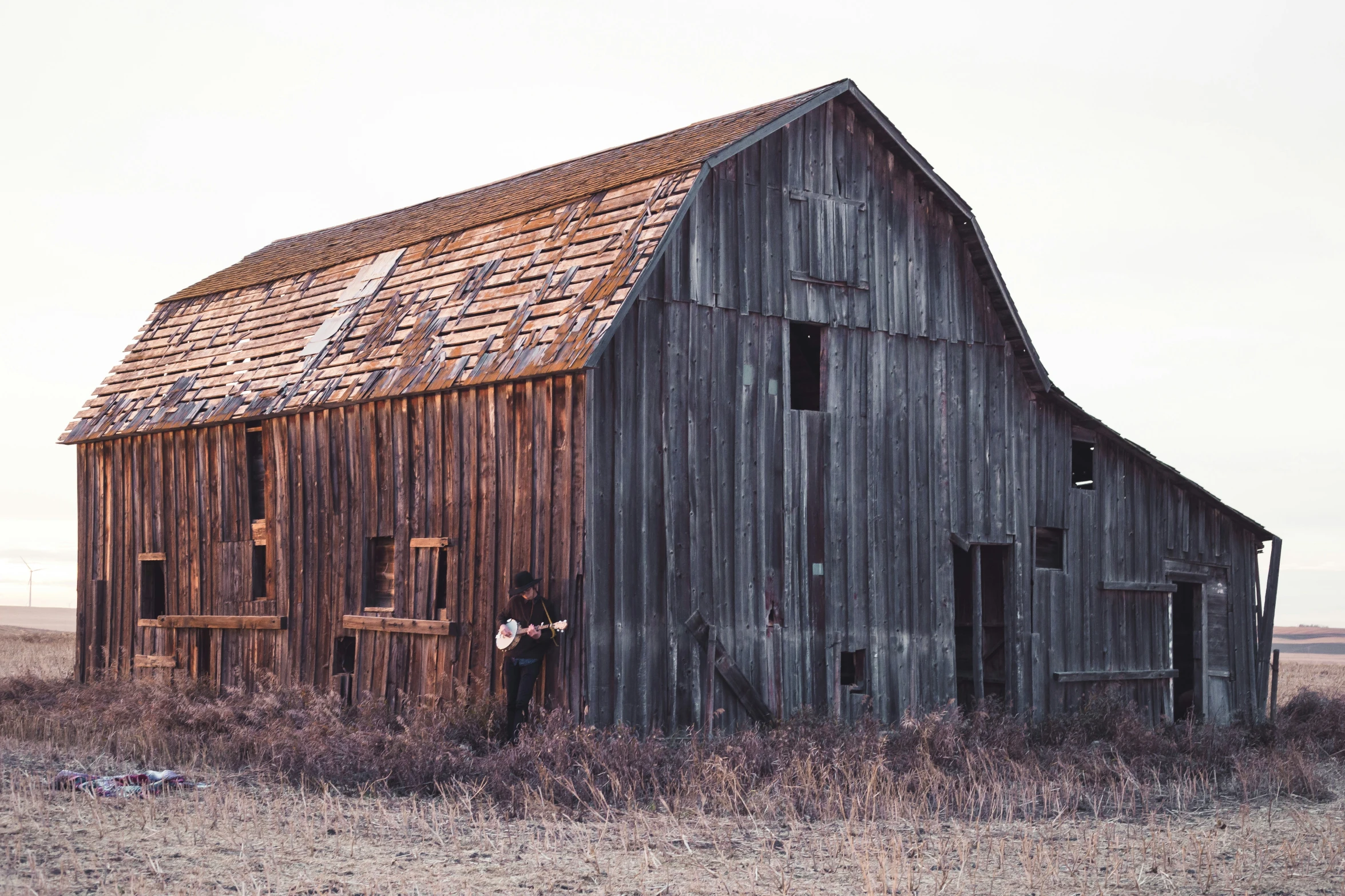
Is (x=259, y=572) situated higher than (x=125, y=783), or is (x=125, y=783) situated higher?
(x=259, y=572)

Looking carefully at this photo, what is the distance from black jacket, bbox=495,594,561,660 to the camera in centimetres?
1484

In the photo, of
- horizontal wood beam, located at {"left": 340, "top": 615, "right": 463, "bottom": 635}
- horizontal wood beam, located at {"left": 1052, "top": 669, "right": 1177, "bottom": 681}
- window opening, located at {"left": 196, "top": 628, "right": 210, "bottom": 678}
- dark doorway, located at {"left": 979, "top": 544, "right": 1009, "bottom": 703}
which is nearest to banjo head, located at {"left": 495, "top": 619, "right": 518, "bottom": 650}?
horizontal wood beam, located at {"left": 340, "top": 615, "right": 463, "bottom": 635}

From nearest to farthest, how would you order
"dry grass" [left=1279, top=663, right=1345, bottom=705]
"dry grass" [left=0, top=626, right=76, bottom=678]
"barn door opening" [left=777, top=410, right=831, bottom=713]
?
"barn door opening" [left=777, top=410, right=831, bottom=713] < "dry grass" [left=0, top=626, right=76, bottom=678] < "dry grass" [left=1279, top=663, right=1345, bottom=705]

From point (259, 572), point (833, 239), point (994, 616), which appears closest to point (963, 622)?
Answer: point (994, 616)

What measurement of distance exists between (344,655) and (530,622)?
4295 mm

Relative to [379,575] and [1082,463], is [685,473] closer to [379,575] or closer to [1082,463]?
[379,575]

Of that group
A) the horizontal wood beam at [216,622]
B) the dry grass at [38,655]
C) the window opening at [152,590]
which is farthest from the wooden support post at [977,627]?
the dry grass at [38,655]

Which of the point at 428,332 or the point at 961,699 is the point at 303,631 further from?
the point at 961,699

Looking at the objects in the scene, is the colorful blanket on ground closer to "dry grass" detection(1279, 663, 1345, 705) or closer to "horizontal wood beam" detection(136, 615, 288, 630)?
"horizontal wood beam" detection(136, 615, 288, 630)

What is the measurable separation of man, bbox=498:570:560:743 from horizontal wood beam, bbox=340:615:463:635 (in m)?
1.41

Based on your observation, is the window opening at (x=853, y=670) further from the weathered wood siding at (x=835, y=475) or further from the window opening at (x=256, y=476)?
the window opening at (x=256, y=476)

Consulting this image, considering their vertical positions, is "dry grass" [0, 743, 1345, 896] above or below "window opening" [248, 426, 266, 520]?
below

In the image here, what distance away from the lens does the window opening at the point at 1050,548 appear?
19516 mm

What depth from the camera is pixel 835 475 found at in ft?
56.1
